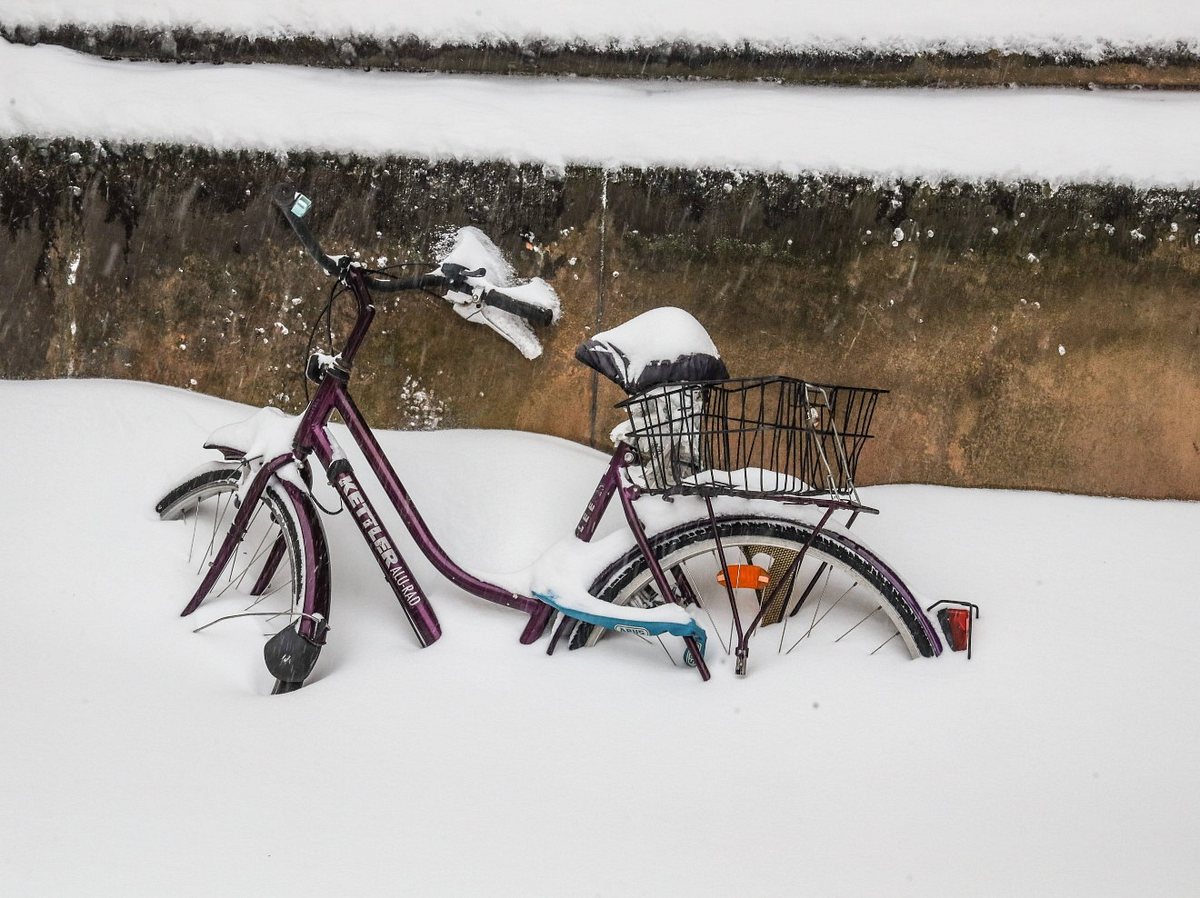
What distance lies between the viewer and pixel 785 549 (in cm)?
260

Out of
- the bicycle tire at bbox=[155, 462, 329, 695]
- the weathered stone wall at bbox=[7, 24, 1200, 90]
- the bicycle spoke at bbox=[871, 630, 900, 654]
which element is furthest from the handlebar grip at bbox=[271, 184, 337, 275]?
the bicycle spoke at bbox=[871, 630, 900, 654]

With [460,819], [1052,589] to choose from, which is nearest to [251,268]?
[460,819]

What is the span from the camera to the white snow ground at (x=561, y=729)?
1967 mm

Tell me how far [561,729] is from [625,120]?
2.11 meters

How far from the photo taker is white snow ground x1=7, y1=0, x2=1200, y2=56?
3381mm

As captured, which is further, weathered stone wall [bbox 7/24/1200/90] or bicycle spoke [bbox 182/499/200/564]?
weathered stone wall [bbox 7/24/1200/90]

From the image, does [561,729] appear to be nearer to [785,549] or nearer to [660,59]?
[785,549]

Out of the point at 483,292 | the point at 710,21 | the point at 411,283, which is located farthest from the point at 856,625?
the point at 710,21

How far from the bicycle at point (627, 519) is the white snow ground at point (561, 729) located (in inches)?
5.0

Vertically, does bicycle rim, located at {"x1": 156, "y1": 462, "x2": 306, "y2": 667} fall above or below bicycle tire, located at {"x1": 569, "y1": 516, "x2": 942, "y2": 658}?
below

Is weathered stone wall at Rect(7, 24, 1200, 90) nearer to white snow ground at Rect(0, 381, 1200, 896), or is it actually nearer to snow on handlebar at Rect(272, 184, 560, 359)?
snow on handlebar at Rect(272, 184, 560, 359)

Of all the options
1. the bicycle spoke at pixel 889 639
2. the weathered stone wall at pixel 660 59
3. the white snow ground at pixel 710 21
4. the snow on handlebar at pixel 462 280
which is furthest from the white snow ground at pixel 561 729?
the white snow ground at pixel 710 21

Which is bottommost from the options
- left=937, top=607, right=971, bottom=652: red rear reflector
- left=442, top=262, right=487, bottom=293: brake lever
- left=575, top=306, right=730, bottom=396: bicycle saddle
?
left=937, top=607, right=971, bottom=652: red rear reflector

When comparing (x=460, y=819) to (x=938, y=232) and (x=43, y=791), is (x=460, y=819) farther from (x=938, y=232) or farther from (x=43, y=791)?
(x=938, y=232)
